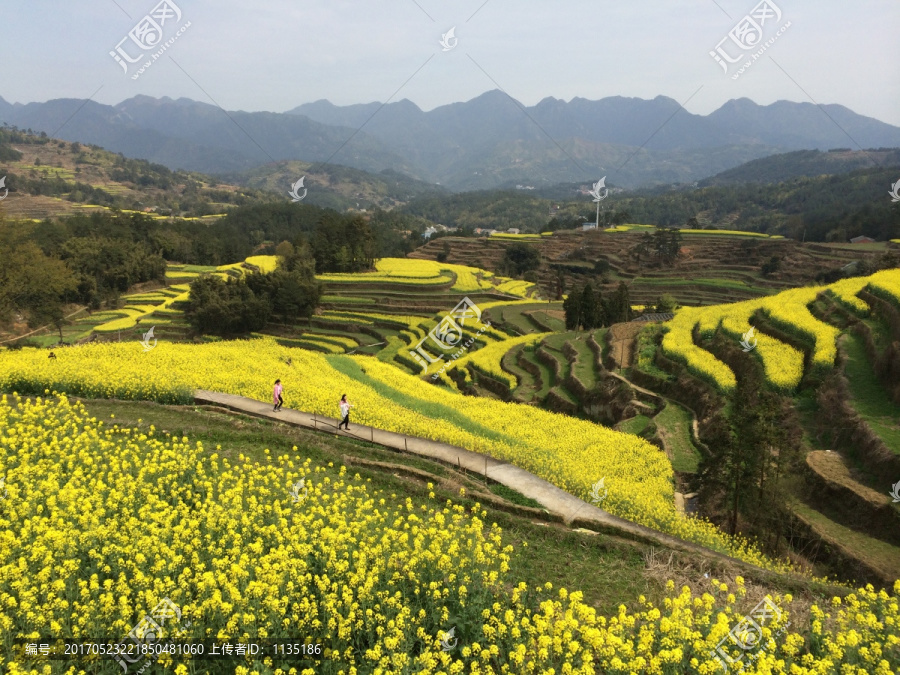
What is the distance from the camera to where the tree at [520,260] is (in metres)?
81.1

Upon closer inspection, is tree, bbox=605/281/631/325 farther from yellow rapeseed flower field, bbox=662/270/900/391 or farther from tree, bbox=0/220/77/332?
tree, bbox=0/220/77/332

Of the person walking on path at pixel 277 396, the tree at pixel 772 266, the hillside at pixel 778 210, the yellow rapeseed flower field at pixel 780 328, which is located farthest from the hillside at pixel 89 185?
the yellow rapeseed flower field at pixel 780 328

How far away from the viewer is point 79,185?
132375 mm

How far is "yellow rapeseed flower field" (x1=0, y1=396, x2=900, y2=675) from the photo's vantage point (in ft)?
15.8

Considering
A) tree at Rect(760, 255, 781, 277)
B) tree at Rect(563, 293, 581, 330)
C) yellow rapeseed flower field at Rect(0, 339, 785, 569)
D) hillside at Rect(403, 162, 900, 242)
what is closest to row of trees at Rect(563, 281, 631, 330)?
tree at Rect(563, 293, 581, 330)

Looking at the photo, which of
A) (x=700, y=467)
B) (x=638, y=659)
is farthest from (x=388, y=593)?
(x=700, y=467)

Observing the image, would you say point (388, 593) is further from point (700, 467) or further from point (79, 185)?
point (79, 185)

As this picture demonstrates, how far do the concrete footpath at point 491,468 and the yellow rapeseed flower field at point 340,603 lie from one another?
1.95 m

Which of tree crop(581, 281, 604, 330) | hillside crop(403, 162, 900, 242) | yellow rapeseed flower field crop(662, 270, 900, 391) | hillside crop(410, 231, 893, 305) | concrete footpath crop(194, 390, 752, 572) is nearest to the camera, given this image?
concrete footpath crop(194, 390, 752, 572)

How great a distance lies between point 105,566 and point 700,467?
43.6ft

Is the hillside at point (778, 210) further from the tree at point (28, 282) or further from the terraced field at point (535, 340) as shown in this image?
the tree at point (28, 282)

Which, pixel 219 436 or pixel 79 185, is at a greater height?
pixel 79 185

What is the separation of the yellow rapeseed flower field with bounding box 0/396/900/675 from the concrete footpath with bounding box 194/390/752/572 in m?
1.95

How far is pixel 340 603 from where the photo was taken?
17.6ft
